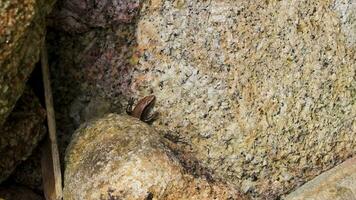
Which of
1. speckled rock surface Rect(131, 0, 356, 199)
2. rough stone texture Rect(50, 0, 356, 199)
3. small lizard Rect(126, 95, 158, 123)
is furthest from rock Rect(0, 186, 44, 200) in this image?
speckled rock surface Rect(131, 0, 356, 199)

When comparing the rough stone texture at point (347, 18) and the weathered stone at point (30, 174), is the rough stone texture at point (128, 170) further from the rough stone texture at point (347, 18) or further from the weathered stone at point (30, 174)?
the rough stone texture at point (347, 18)

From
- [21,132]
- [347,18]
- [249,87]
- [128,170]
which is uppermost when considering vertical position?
[347,18]

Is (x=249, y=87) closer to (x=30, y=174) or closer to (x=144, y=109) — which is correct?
(x=144, y=109)

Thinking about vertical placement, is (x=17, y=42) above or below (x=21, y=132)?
above

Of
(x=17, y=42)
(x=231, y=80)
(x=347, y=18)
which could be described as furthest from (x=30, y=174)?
(x=347, y=18)

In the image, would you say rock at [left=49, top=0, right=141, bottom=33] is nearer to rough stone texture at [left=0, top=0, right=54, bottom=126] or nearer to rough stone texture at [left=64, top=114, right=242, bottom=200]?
rough stone texture at [left=0, top=0, right=54, bottom=126]

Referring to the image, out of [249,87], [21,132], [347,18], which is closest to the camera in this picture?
[21,132]

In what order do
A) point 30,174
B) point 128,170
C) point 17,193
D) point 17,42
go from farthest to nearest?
1. point 30,174
2. point 17,193
3. point 128,170
4. point 17,42

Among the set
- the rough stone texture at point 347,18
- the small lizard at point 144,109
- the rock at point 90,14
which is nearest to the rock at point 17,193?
the small lizard at point 144,109

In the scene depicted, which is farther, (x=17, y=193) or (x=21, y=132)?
(x=17, y=193)
